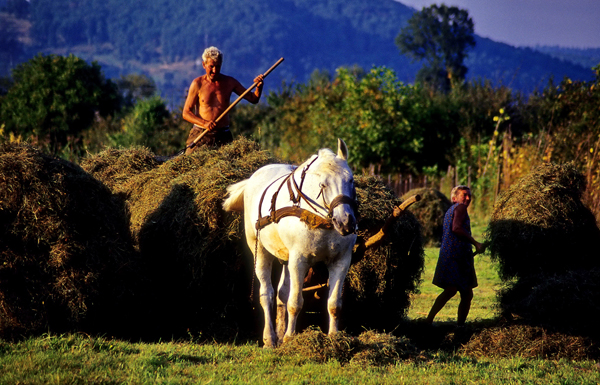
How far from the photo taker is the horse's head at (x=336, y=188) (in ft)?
16.4

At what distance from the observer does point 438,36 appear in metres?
95.8

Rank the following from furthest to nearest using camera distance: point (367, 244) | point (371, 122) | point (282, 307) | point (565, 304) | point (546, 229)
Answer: point (371, 122) < point (546, 229) < point (565, 304) < point (282, 307) < point (367, 244)

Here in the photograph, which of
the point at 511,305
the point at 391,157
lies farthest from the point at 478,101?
the point at 511,305

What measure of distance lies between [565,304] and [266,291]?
3.22m

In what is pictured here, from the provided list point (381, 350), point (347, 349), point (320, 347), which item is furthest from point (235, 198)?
point (381, 350)

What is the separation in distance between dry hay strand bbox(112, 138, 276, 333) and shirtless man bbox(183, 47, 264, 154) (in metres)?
1.66

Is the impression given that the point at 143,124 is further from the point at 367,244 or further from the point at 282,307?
the point at 367,244

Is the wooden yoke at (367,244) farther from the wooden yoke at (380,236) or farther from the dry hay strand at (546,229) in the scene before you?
the dry hay strand at (546,229)

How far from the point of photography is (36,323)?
5.78 metres

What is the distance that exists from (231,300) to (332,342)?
6.19 ft

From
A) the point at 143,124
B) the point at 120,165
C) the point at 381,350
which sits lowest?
the point at 381,350

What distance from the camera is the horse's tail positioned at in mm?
6770

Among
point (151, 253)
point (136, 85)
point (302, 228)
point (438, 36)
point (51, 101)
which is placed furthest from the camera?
point (438, 36)

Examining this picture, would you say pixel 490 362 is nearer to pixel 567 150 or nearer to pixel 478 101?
pixel 567 150
